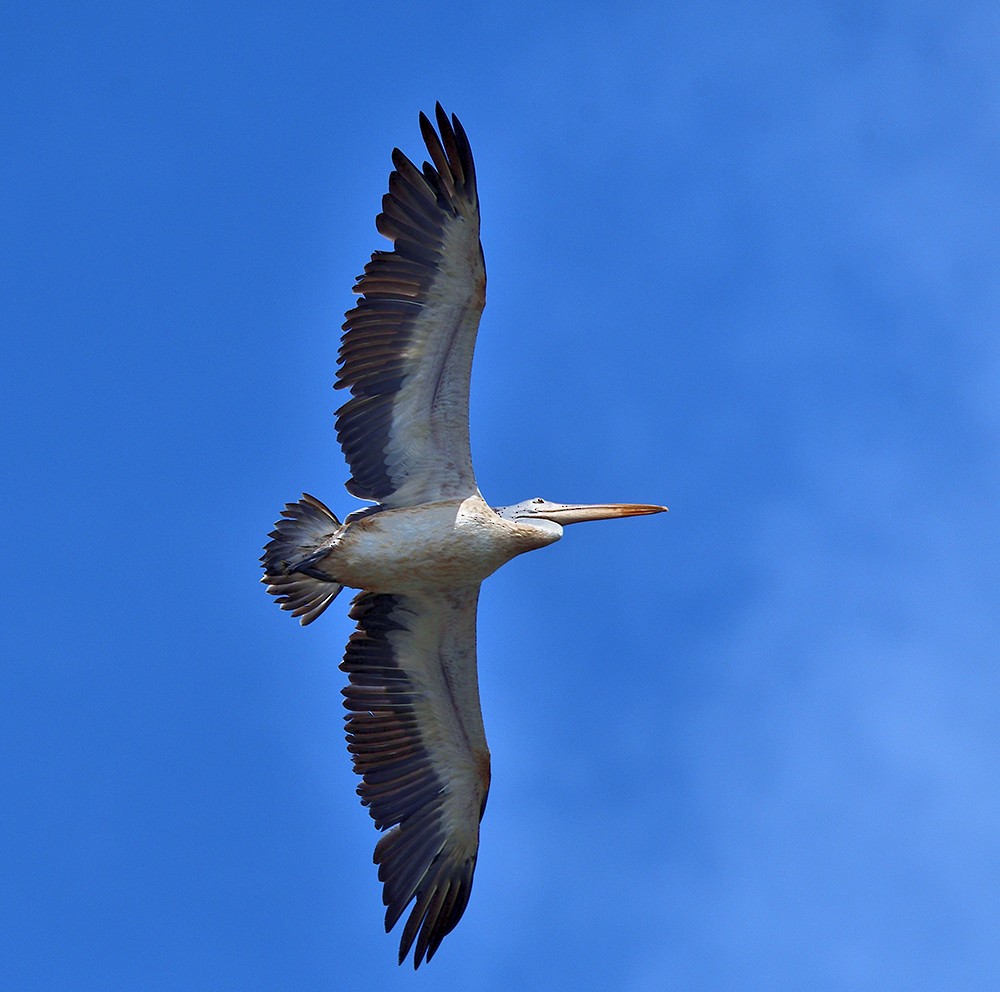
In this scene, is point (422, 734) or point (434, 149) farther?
point (422, 734)

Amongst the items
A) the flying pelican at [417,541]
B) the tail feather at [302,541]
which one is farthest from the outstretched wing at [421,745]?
the tail feather at [302,541]

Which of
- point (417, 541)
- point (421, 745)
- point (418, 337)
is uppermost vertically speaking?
point (418, 337)

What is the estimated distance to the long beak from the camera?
13680mm

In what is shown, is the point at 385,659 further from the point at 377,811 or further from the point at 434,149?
the point at 434,149

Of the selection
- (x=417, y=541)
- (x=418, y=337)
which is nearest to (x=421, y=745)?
(x=417, y=541)

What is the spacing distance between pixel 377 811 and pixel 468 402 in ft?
10.3

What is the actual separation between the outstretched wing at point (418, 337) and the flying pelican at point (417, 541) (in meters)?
0.01

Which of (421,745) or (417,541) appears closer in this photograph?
(417,541)

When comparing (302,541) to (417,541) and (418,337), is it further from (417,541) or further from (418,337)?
(418,337)

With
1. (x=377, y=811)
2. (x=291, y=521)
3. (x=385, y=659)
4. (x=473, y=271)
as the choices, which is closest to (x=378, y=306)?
(x=473, y=271)

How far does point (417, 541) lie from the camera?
12.9 metres

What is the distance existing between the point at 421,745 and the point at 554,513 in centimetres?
202

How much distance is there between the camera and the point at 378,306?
12930 mm

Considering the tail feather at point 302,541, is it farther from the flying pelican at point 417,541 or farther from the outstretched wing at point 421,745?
the outstretched wing at point 421,745
